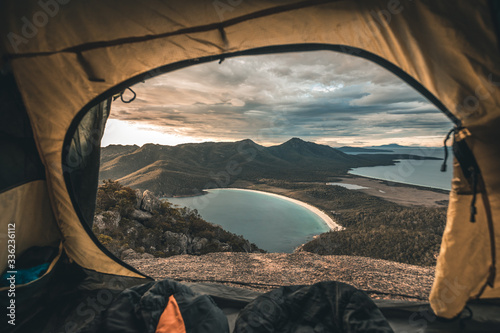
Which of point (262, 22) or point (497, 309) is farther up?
point (262, 22)

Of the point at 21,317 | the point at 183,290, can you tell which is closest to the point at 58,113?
the point at 21,317

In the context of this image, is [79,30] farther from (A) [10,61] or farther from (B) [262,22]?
(B) [262,22]

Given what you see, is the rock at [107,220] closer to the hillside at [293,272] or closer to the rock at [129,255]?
the rock at [129,255]

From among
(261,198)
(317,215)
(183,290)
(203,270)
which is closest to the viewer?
(183,290)

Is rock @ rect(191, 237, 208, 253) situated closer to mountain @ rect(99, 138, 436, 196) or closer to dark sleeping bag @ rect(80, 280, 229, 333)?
dark sleeping bag @ rect(80, 280, 229, 333)

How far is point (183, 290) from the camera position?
1.90 m

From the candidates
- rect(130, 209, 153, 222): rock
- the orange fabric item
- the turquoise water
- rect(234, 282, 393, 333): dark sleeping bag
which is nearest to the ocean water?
the turquoise water

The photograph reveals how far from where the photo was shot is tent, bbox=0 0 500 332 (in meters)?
1.42

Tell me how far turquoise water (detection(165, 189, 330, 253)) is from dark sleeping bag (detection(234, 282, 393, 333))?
32.0m

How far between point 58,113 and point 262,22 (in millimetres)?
2386

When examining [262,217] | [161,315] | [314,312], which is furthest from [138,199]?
[262,217]

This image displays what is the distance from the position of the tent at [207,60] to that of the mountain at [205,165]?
177 ft

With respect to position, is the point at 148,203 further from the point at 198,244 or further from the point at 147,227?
the point at 198,244

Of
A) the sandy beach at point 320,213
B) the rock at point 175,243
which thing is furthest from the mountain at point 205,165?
the rock at point 175,243
